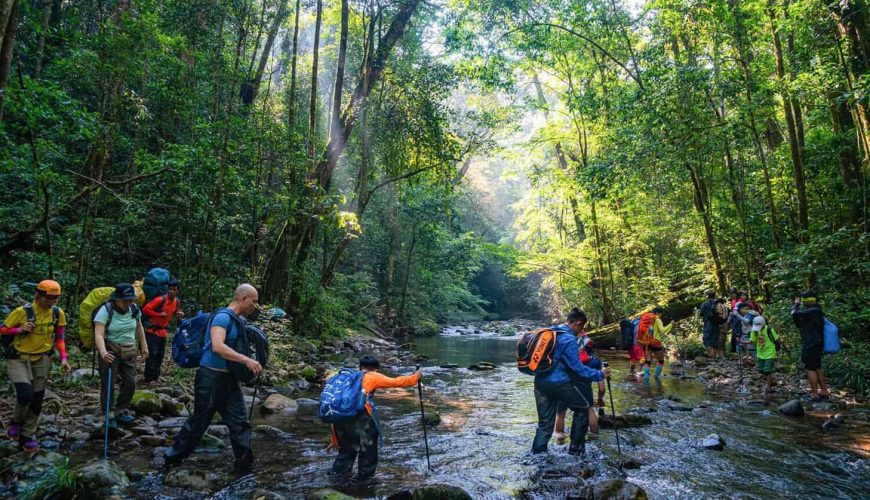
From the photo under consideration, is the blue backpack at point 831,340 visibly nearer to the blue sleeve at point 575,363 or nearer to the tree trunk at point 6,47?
the blue sleeve at point 575,363

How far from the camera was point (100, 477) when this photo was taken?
4.65 meters

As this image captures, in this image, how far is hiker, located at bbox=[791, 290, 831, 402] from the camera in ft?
29.8

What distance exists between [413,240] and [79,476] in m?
26.0

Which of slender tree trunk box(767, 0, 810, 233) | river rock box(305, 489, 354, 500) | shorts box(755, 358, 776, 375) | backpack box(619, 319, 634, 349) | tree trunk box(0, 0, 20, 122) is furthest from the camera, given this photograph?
backpack box(619, 319, 634, 349)

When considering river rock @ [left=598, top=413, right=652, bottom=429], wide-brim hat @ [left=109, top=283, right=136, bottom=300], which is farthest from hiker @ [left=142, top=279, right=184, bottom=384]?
river rock @ [left=598, top=413, right=652, bottom=429]

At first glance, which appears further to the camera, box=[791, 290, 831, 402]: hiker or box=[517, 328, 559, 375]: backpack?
box=[791, 290, 831, 402]: hiker

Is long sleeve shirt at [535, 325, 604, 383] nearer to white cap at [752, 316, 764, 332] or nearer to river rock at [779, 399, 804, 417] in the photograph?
river rock at [779, 399, 804, 417]

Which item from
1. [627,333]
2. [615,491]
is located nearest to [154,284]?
[615,491]

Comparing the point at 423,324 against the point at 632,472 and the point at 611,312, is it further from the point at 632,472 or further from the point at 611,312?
the point at 632,472

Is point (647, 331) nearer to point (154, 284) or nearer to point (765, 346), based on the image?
point (765, 346)

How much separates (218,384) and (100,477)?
127cm

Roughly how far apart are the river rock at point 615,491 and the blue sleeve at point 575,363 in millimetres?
1159

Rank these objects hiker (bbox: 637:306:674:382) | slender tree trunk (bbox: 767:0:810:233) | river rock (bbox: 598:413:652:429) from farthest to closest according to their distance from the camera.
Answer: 1. slender tree trunk (bbox: 767:0:810:233)
2. hiker (bbox: 637:306:674:382)
3. river rock (bbox: 598:413:652:429)

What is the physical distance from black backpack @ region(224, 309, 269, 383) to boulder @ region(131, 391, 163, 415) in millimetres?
3280
